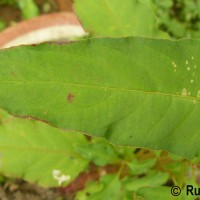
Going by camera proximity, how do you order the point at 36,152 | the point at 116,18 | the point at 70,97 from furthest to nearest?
1. the point at 36,152
2. the point at 116,18
3. the point at 70,97

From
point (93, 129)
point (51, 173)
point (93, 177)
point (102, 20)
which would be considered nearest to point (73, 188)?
point (93, 177)

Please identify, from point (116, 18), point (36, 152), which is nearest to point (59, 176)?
point (36, 152)

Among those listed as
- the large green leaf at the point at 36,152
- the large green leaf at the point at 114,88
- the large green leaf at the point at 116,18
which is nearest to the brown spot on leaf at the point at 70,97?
the large green leaf at the point at 114,88

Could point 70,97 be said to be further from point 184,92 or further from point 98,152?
point 98,152

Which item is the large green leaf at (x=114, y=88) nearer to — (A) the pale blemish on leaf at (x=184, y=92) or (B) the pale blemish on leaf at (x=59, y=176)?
(A) the pale blemish on leaf at (x=184, y=92)

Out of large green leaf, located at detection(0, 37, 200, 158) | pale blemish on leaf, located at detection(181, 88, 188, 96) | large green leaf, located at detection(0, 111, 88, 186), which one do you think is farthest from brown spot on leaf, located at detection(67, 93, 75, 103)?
large green leaf, located at detection(0, 111, 88, 186)
